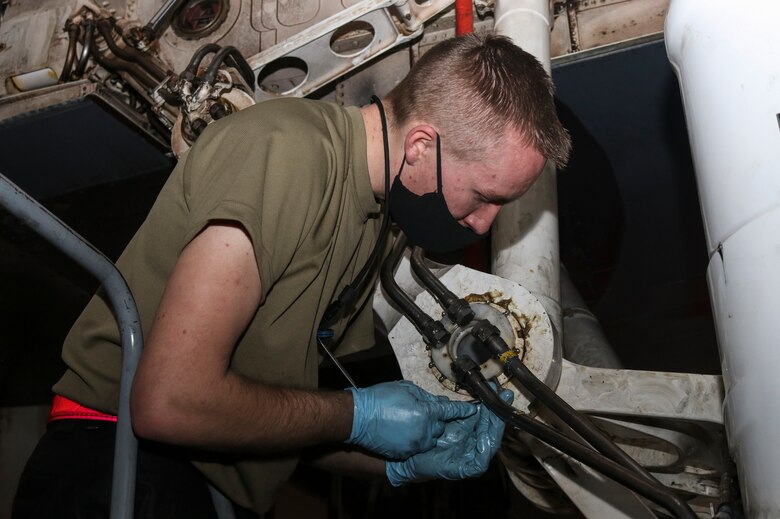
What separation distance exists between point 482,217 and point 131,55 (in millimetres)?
1514

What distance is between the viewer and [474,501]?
10.1 feet

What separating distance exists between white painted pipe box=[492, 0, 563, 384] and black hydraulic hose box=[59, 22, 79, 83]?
1485 mm

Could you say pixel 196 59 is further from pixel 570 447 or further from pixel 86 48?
pixel 570 447

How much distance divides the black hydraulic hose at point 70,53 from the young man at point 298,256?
1.34m

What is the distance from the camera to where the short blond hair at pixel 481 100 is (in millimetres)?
1335

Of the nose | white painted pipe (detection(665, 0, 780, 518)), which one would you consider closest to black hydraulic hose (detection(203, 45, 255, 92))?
the nose

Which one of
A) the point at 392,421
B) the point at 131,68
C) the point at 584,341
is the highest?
the point at 131,68

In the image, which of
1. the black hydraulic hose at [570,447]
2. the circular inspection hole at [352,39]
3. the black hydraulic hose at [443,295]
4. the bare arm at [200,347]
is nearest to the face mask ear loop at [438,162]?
the black hydraulic hose at [443,295]

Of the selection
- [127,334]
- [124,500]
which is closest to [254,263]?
[127,334]

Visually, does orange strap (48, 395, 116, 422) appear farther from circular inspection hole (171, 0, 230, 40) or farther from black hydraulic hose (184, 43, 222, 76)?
circular inspection hole (171, 0, 230, 40)

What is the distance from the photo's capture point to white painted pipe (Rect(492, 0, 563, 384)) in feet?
5.36

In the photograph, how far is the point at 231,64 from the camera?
224 centimetres

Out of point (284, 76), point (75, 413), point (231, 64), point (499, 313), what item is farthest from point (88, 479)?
point (284, 76)

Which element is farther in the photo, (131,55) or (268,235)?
(131,55)
